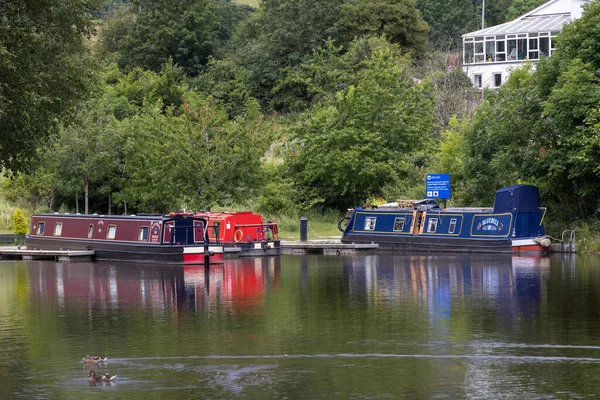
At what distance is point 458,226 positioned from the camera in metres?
43.9

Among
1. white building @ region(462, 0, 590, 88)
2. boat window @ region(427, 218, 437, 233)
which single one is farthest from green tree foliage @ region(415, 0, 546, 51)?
boat window @ region(427, 218, 437, 233)

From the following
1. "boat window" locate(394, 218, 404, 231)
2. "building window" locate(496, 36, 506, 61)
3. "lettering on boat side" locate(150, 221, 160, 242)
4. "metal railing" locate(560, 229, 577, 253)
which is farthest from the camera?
"building window" locate(496, 36, 506, 61)

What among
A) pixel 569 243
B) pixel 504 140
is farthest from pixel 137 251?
pixel 569 243

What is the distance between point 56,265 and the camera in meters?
42.0

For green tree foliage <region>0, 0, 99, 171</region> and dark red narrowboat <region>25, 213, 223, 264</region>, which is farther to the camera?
dark red narrowboat <region>25, 213, 223, 264</region>

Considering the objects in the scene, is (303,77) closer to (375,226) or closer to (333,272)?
(375,226)

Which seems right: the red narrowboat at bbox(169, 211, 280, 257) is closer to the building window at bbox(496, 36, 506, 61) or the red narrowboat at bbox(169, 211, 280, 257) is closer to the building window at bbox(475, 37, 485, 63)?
the building window at bbox(496, 36, 506, 61)

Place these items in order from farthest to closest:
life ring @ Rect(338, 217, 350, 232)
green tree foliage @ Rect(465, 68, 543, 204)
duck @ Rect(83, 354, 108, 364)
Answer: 1. life ring @ Rect(338, 217, 350, 232)
2. green tree foliage @ Rect(465, 68, 543, 204)
3. duck @ Rect(83, 354, 108, 364)

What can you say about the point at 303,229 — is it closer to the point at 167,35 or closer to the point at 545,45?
the point at 545,45

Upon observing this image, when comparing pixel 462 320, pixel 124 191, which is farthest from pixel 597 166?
pixel 124 191

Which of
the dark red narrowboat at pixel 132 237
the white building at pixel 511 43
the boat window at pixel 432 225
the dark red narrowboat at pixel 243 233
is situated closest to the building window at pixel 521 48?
the white building at pixel 511 43

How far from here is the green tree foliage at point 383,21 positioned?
7662cm

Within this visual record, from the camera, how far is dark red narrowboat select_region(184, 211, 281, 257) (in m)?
44.1

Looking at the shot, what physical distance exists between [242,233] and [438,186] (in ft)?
30.4
